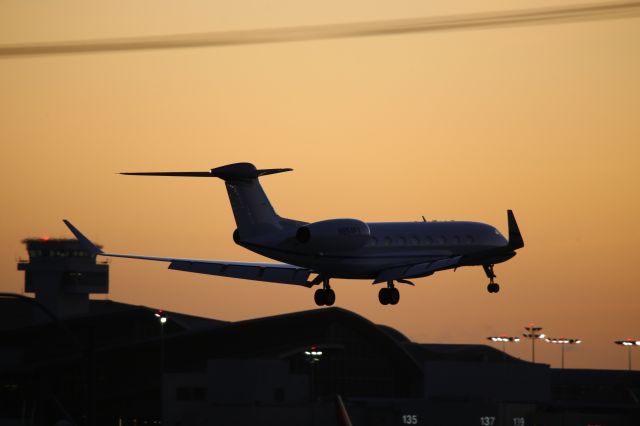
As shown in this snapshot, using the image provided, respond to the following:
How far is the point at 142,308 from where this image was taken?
470 feet

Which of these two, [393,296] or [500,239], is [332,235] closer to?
[393,296]

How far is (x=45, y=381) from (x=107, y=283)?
6419 centimetres

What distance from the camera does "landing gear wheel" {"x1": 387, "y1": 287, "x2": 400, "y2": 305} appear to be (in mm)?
65188

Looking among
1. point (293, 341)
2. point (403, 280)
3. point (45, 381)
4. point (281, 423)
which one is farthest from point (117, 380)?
Answer: point (403, 280)

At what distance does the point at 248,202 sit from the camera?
60562mm

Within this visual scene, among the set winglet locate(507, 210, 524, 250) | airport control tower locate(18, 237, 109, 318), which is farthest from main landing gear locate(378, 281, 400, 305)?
airport control tower locate(18, 237, 109, 318)

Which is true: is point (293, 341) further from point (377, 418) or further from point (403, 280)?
point (403, 280)

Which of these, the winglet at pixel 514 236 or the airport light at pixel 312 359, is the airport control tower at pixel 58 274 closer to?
the airport light at pixel 312 359

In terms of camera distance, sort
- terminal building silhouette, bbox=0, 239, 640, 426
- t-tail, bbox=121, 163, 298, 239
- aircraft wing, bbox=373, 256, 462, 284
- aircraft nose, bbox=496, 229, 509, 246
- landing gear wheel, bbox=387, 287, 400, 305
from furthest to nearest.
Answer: terminal building silhouette, bbox=0, 239, 640, 426 < aircraft nose, bbox=496, 229, 509, 246 < landing gear wheel, bbox=387, 287, 400, 305 < aircraft wing, bbox=373, 256, 462, 284 < t-tail, bbox=121, 163, 298, 239

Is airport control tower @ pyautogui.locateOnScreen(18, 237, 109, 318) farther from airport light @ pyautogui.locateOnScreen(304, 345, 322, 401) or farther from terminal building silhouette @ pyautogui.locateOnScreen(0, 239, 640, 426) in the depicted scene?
airport light @ pyautogui.locateOnScreen(304, 345, 322, 401)

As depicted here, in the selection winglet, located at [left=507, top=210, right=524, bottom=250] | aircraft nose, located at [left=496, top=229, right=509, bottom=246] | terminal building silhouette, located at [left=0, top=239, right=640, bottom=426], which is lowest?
terminal building silhouette, located at [left=0, top=239, right=640, bottom=426]

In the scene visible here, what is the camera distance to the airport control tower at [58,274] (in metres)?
176

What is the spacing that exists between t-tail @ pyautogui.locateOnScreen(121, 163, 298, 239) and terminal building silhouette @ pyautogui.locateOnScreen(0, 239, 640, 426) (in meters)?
25.0

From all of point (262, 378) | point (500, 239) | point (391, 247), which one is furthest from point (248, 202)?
point (262, 378)
